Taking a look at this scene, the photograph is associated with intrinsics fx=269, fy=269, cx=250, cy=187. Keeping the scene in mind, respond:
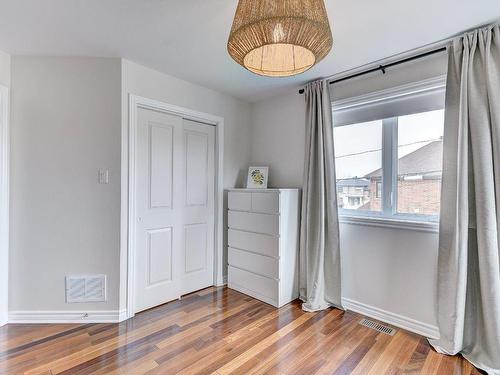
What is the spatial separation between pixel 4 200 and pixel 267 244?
2.33 m

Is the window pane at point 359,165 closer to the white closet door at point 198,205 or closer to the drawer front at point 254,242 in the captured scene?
the drawer front at point 254,242

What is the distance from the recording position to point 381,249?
2420 millimetres

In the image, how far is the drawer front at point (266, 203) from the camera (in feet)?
8.71

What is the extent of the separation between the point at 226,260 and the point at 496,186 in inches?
102

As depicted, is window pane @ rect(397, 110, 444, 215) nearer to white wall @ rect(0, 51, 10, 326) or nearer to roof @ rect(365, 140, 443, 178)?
roof @ rect(365, 140, 443, 178)

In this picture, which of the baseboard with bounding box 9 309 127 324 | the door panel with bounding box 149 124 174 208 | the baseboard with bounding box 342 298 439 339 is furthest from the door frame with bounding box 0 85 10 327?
the baseboard with bounding box 342 298 439 339

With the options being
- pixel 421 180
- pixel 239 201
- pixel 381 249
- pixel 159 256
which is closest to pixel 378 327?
pixel 381 249

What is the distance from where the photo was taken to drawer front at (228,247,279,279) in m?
2.69

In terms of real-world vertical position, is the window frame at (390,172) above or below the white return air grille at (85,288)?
above

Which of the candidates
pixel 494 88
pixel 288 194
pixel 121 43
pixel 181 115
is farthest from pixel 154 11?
pixel 494 88

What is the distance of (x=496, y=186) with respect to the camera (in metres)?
1.76

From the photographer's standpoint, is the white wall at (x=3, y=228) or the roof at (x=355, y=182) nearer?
the white wall at (x=3, y=228)

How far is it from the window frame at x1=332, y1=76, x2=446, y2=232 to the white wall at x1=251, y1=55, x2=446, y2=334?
0.07m

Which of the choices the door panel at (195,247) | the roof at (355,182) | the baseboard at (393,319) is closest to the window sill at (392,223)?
the roof at (355,182)
